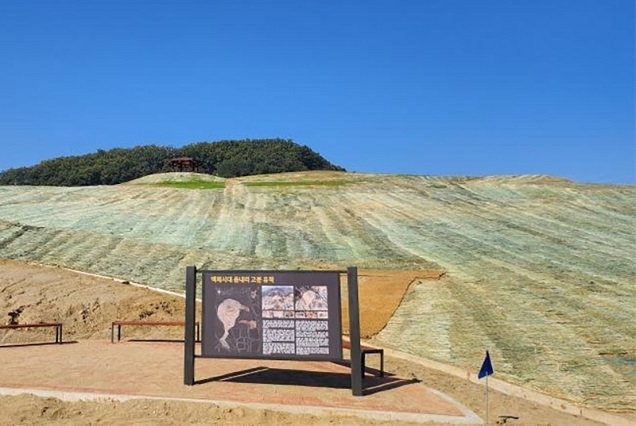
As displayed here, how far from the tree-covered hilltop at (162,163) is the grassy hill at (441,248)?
54.7 metres

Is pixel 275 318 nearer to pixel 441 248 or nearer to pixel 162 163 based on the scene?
pixel 441 248

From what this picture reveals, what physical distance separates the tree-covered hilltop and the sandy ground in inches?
2757

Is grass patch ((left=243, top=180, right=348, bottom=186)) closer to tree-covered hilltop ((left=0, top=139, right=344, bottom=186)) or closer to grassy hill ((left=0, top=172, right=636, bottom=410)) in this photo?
grassy hill ((left=0, top=172, right=636, bottom=410))

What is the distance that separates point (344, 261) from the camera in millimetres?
21453

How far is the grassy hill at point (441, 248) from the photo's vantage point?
1351cm

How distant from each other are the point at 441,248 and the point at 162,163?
318ft

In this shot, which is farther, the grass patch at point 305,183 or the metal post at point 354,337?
the grass patch at point 305,183

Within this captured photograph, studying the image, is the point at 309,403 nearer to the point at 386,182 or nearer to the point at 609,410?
the point at 609,410

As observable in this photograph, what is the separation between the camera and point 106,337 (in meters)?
15.4

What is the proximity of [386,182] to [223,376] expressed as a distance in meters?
39.4

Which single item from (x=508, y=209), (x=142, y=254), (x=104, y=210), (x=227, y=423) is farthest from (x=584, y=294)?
(x=104, y=210)

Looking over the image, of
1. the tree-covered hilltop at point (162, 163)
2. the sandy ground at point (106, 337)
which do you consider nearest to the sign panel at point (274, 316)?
the sandy ground at point (106, 337)

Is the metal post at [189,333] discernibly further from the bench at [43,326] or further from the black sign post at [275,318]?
the bench at [43,326]

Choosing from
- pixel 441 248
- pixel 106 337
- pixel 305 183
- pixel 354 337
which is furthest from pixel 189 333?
pixel 305 183
